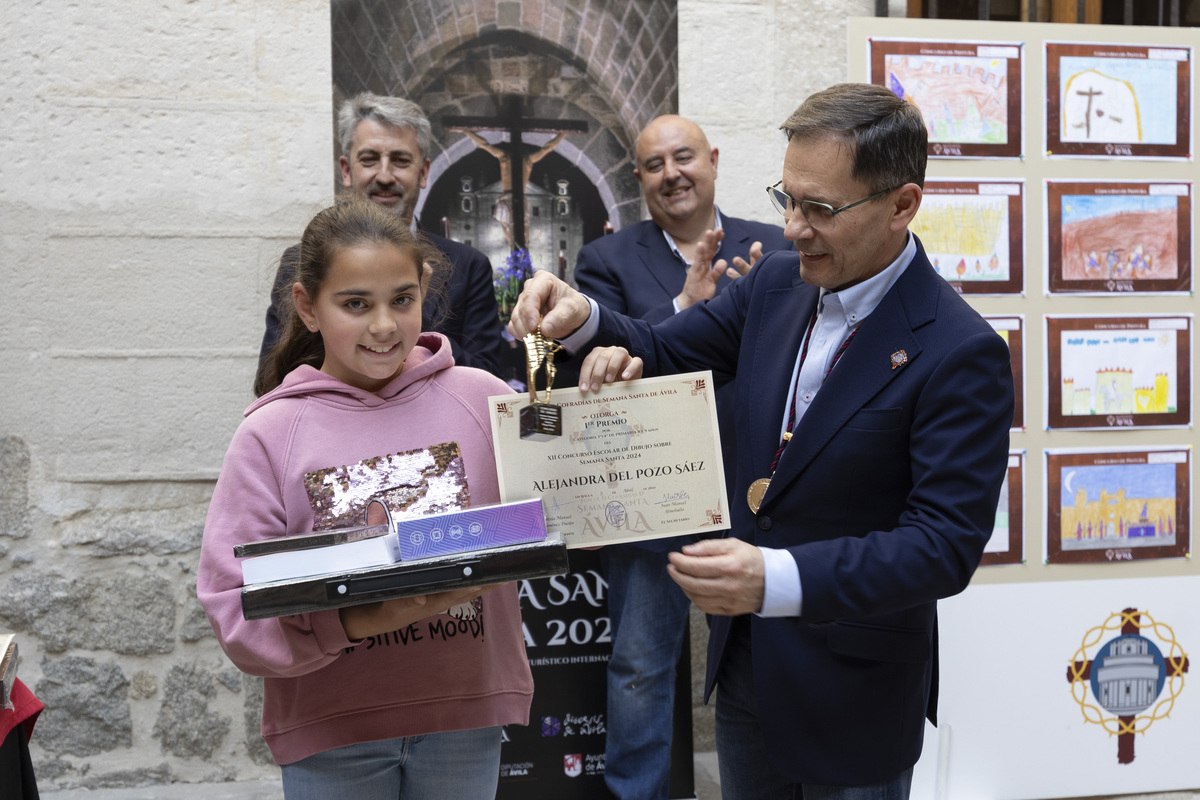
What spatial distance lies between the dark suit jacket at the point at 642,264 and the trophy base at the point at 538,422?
1511 mm

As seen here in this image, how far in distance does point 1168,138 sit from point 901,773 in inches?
108

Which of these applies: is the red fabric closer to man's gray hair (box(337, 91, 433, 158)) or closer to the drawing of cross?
man's gray hair (box(337, 91, 433, 158))

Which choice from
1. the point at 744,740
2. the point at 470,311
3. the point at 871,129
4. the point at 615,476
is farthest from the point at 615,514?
the point at 470,311

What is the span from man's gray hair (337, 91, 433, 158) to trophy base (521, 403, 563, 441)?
169cm

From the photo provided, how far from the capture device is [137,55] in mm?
3449

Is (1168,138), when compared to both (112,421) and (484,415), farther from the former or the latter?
(112,421)

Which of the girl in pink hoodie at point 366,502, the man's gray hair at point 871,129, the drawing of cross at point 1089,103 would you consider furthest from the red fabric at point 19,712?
the drawing of cross at point 1089,103

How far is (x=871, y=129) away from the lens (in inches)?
63.8

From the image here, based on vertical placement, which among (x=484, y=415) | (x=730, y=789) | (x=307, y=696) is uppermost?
(x=484, y=415)

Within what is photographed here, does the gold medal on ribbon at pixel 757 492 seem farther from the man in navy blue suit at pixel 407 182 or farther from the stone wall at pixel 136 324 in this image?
the stone wall at pixel 136 324

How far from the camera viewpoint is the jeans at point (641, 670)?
3.11 m

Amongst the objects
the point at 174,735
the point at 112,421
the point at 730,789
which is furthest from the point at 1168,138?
the point at 174,735

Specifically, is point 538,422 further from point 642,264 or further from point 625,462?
point 642,264

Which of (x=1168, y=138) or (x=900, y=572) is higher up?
(x=1168, y=138)
